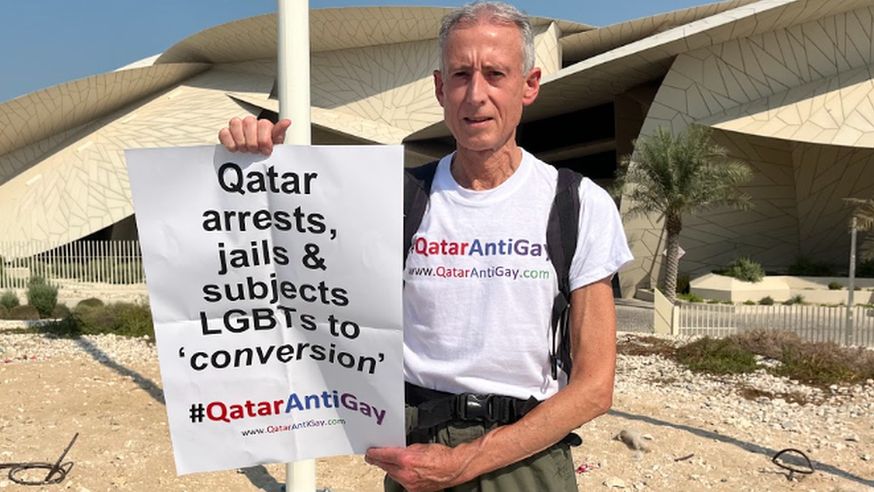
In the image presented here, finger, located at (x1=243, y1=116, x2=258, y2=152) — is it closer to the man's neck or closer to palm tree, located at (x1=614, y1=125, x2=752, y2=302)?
the man's neck

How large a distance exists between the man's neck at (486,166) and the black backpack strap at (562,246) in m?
0.13

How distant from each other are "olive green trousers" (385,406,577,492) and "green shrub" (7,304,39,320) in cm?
1599

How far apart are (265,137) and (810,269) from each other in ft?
76.8

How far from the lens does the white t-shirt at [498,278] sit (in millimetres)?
1472

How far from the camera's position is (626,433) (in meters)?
5.42

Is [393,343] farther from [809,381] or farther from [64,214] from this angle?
[64,214]

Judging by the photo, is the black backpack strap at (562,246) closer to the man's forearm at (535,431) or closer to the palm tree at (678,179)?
the man's forearm at (535,431)

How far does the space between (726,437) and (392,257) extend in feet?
16.6

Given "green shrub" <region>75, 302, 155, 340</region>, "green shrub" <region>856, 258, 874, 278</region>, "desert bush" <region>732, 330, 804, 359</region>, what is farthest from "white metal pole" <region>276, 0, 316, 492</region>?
"green shrub" <region>856, 258, 874, 278</region>

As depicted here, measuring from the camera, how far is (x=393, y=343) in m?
1.55

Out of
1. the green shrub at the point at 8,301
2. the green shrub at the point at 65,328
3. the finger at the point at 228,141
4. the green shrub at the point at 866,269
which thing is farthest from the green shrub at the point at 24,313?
the green shrub at the point at 866,269

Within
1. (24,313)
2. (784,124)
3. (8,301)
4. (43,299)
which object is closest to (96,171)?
(8,301)

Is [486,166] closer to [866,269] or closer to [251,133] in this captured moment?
[251,133]

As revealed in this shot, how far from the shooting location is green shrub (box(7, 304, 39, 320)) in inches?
579
